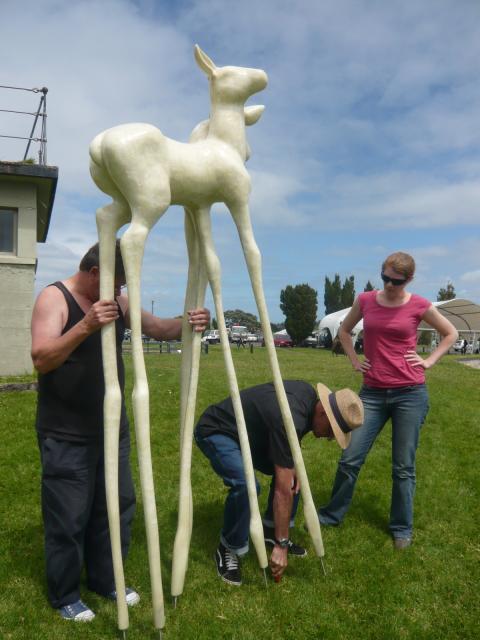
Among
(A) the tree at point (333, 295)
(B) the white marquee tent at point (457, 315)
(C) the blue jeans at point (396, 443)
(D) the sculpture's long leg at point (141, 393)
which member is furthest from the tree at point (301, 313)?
(D) the sculpture's long leg at point (141, 393)

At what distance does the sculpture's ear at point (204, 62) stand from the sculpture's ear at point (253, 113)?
11.3 inches

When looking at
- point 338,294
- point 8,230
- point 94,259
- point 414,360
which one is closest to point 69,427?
point 94,259

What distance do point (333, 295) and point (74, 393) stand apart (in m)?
60.4

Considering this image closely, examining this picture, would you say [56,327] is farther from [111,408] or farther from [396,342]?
[396,342]

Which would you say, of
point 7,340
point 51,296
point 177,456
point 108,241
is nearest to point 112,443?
point 51,296

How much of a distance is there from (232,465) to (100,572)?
3.14ft

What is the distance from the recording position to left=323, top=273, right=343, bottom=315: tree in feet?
202

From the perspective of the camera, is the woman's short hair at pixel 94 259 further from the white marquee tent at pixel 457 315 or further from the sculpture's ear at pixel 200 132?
the white marquee tent at pixel 457 315

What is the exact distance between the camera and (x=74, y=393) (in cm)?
272

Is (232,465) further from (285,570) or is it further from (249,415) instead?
(285,570)

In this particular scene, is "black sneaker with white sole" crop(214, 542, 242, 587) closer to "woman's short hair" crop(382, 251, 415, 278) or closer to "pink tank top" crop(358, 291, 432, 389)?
"pink tank top" crop(358, 291, 432, 389)

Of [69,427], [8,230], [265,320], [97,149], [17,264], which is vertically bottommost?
[69,427]

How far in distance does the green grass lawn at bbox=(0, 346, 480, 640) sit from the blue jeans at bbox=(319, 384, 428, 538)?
23 centimetres

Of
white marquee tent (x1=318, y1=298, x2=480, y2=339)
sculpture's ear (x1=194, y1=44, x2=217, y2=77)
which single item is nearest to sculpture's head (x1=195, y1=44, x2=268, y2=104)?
sculpture's ear (x1=194, y1=44, x2=217, y2=77)
